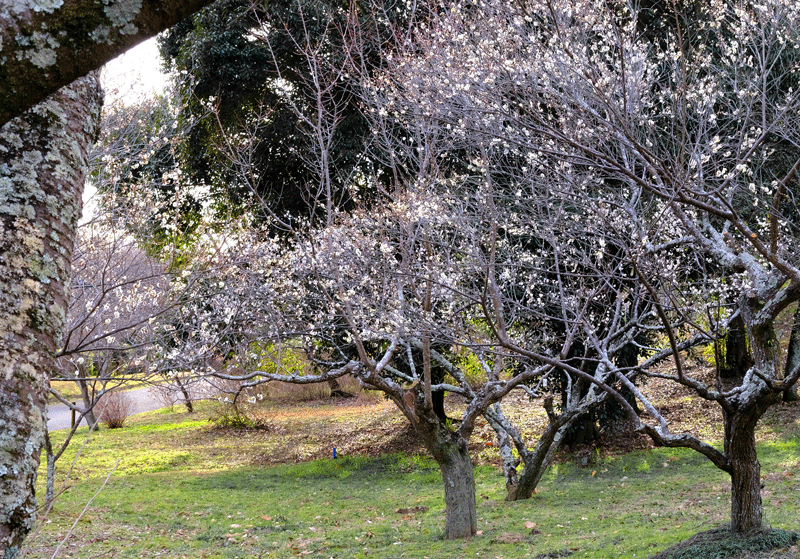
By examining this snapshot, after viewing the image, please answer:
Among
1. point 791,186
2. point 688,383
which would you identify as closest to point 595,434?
point 791,186

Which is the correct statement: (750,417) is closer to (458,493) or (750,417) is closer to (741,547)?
(741,547)

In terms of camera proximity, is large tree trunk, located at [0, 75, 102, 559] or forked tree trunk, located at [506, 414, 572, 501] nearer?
large tree trunk, located at [0, 75, 102, 559]

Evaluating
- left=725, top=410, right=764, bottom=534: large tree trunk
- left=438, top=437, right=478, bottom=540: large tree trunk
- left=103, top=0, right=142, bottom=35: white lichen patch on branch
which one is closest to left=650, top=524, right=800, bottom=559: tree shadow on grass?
left=725, top=410, right=764, bottom=534: large tree trunk

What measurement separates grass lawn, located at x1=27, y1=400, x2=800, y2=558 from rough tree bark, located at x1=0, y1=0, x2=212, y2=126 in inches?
140

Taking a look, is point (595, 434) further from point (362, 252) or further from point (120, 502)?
point (120, 502)

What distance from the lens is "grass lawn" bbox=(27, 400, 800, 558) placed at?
22.6ft

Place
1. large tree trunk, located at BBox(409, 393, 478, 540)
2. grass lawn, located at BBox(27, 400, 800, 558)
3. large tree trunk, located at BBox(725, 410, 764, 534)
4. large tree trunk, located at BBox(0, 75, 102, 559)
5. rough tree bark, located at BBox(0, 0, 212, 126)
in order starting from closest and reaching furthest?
rough tree bark, located at BBox(0, 0, 212, 126) < large tree trunk, located at BBox(0, 75, 102, 559) < large tree trunk, located at BBox(725, 410, 764, 534) < grass lawn, located at BBox(27, 400, 800, 558) < large tree trunk, located at BBox(409, 393, 478, 540)

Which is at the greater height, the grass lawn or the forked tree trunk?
the forked tree trunk

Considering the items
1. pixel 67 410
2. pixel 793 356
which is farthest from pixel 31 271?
pixel 67 410

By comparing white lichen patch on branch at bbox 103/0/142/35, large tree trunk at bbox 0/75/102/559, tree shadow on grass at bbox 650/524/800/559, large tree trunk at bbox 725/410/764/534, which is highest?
white lichen patch on branch at bbox 103/0/142/35

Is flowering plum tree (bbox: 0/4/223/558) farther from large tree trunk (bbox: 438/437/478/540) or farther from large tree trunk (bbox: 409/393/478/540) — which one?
large tree trunk (bbox: 438/437/478/540)

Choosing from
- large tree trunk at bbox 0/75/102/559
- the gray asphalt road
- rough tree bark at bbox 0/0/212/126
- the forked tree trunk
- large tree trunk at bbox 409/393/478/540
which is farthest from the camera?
the gray asphalt road

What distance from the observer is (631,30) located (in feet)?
18.2

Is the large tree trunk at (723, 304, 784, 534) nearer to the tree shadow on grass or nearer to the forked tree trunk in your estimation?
the tree shadow on grass
